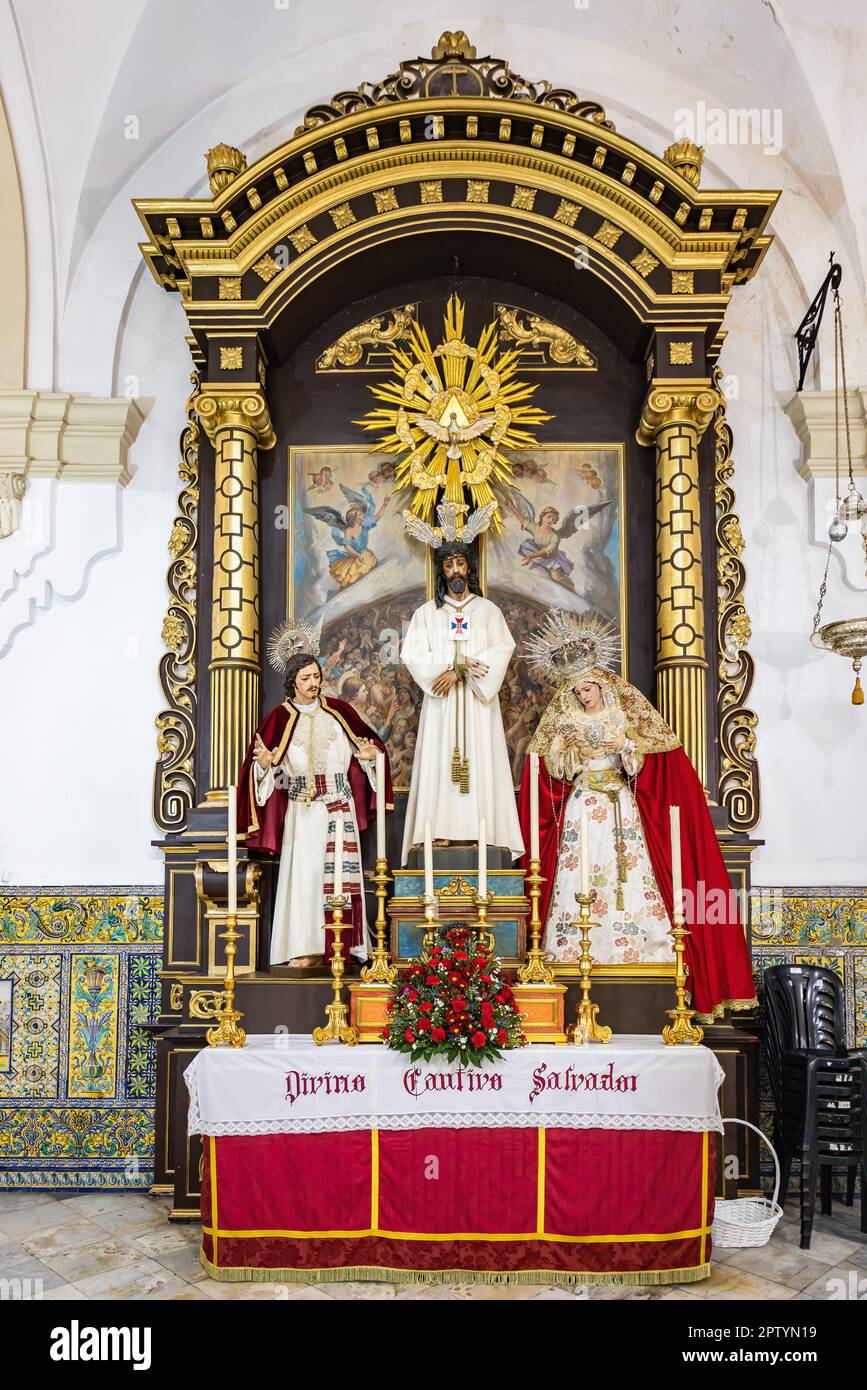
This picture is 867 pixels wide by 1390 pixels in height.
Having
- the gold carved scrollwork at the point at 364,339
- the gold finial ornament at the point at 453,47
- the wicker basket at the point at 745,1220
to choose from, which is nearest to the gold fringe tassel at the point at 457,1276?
the wicker basket at the point at 745,1220

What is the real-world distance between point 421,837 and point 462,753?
19.7 inches

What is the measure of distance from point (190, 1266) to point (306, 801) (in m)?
2.26

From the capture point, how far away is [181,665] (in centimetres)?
740

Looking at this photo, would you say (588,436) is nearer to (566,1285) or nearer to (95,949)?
(95,949)

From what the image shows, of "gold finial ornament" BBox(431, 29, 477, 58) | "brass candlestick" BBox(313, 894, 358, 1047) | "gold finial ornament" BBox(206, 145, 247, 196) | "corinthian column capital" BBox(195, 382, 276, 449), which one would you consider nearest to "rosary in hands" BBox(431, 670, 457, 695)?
"brass candlestick" BBox(313, 894, 358, 1047)

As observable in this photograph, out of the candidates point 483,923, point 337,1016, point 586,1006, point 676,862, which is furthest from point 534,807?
point 337,1016

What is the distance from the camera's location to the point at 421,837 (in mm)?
6285

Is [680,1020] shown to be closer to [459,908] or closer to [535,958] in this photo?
[535,958]

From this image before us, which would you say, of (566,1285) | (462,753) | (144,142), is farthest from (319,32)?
(566,1285)

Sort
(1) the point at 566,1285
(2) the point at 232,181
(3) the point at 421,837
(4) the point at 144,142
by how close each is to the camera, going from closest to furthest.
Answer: (1) the point at 566,1285, (3) the point at 421,837, (2) the point at 232,181, (4) the point at 144,142

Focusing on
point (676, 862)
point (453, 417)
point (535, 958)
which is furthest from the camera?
point (453, 417)

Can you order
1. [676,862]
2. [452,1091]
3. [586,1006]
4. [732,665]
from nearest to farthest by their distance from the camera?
[452,1091], [676,862], [586,1006], [732,665]

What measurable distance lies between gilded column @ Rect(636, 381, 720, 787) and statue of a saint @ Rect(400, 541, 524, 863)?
3.14 feet

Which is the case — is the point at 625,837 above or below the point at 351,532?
below
